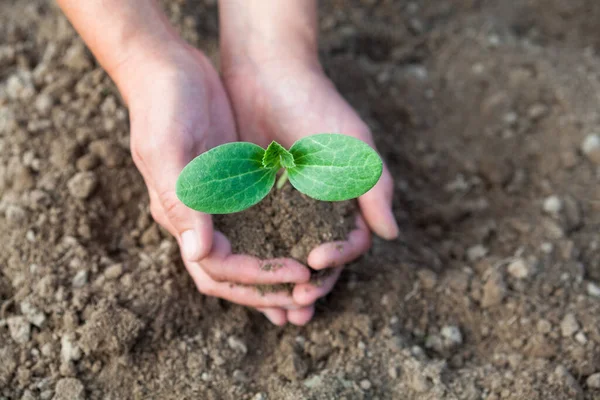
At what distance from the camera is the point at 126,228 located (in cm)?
224

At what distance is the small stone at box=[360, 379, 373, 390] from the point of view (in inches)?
Result: 73.9

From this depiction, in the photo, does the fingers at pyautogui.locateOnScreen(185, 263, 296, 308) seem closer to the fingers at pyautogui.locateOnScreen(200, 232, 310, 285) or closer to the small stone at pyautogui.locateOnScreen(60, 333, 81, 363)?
the fingers at pyautogui.locateOnScreen(200, 232, 310, 285)

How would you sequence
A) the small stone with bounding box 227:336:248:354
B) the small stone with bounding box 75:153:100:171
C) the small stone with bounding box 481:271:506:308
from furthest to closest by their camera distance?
the small stone with bounding box 75:153:100:171
the small stone with bounding box 481:271:506:308
the small stone with bounding box 227:336:248:354

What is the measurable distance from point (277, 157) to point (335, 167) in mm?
183

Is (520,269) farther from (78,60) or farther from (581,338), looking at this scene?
(78,60)

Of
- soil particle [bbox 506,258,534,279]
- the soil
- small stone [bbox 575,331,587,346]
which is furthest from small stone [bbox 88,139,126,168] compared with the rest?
small stone [bbox 575,331,587,346]

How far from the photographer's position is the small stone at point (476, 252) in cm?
231

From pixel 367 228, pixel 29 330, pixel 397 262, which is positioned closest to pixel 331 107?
pixel 367 228

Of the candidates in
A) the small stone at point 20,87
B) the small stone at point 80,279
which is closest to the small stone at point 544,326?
the small stone at point 80,279

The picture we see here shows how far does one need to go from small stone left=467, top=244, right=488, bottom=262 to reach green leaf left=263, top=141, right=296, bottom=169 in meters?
0.93

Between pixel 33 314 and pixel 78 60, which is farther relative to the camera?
pixel 78 60

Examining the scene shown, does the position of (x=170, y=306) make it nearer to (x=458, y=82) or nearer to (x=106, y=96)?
(x=106, y=96)

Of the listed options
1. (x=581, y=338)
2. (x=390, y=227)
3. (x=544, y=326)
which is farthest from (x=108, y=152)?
(x=581, y=338)

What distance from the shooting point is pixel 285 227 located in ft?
6.38
